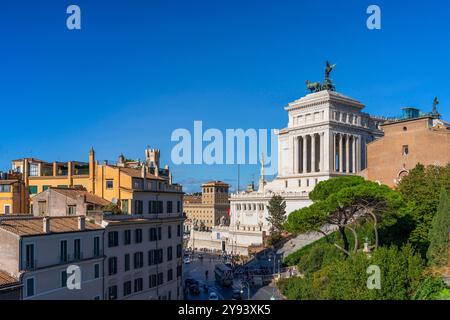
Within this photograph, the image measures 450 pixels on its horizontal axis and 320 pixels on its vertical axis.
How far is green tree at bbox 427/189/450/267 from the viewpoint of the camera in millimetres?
30547

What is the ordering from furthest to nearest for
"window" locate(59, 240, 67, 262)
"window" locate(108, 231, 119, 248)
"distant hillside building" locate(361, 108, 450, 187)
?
"distant hillside building" locate(361, 108, 450, 187), "window" locate(108, 231, 119, 248), "window" locate(59, 240, 67, 262)

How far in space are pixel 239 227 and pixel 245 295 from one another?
146 ft

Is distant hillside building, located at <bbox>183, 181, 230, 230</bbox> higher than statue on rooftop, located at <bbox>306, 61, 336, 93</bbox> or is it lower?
lower

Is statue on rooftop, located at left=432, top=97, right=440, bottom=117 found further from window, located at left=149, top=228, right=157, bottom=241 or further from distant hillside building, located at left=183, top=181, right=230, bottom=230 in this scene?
distant hillside building, located at left=183, top=181, right=230, bottom=230

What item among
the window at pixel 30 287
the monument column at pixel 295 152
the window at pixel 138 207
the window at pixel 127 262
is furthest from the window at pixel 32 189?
→ the monument column at pixel 295 152

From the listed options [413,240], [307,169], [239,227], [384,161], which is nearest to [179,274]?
[413,240]

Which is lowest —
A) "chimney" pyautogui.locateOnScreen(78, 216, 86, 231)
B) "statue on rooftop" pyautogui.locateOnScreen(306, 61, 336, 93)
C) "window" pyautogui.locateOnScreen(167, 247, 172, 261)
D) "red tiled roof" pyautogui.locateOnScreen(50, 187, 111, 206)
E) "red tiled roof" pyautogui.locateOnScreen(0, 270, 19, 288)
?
"window" pyautogui.locateOnScreen(167, 247, 172, 261)

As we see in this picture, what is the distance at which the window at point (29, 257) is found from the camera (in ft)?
86.7

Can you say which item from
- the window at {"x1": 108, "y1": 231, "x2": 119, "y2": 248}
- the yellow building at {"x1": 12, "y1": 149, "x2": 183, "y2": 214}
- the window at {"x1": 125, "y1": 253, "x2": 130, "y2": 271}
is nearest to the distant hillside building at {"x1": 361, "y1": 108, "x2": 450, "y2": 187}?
the yellow building at {"x1": 12, "y1": 149, "x2": 183, "y2": 214}

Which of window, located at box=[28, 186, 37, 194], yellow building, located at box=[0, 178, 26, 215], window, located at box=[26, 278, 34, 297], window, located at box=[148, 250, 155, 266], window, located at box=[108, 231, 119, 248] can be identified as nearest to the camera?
window, located at box=[26, 278, 34, 297]

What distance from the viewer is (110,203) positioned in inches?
1499

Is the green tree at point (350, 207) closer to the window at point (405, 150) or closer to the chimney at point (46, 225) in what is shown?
the window at point (405, 150)

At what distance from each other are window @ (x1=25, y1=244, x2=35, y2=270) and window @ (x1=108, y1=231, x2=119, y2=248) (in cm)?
775
